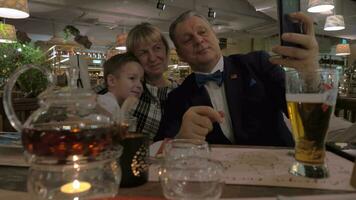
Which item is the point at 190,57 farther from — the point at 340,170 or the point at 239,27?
the point at 239,27

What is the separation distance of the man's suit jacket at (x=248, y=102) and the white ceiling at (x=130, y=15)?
15.6ft

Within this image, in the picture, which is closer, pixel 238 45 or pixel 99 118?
pixel 99 118

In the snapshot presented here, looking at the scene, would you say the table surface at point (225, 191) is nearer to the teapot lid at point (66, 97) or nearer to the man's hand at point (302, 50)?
the teapot lid at point (66, 97)

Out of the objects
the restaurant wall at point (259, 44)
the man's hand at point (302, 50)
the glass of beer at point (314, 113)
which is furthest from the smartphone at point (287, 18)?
the restaurant wall at point (259, 44)

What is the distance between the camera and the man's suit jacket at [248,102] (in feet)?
4.46

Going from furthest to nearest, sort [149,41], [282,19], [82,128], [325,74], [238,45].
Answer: [238,45], [149,41], [282,19], [325,74], [82,128]

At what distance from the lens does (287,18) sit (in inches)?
32.8

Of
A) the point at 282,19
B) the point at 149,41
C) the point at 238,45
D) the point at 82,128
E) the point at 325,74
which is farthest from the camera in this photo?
the point at 238,45

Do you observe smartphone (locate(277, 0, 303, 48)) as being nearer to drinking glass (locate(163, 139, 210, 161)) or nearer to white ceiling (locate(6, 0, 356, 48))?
drinking glass (locate(163, 139, 210, 161))

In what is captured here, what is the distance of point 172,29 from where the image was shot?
5.68 ft

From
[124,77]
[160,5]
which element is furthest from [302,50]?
[160,5]

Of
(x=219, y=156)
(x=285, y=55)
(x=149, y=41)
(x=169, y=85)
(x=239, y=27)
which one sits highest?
(x=239, y=27)

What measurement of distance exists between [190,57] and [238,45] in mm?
11490

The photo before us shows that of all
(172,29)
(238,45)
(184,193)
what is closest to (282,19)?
(184,193)
